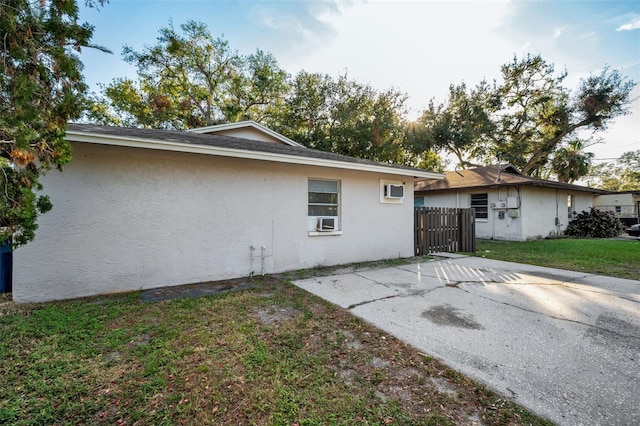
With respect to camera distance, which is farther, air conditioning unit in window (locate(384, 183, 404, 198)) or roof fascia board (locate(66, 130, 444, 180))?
air conditioning unit in window (locate(384, 183, 404, 198))

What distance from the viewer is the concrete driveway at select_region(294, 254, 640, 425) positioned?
190 cm

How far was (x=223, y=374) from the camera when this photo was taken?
84.6 inches

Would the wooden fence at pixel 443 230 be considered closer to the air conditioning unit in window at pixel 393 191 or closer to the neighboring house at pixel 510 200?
the air conditioning unit in window at pixel 393 191

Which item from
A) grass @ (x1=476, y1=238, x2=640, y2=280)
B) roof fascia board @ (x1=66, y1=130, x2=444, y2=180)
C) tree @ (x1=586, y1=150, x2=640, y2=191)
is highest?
tree @ (x1=586, y1=150, x2=640, y2=191)

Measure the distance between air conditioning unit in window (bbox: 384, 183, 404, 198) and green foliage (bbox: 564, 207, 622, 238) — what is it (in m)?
12.2

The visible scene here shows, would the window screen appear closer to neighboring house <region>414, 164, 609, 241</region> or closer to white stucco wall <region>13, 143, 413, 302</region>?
white stucco wall <region>13, 143, 413, 302</region>

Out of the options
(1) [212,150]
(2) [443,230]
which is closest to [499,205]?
(2) [443,230]

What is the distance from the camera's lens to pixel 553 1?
23.8 ft

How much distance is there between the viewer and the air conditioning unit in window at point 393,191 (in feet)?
22.8

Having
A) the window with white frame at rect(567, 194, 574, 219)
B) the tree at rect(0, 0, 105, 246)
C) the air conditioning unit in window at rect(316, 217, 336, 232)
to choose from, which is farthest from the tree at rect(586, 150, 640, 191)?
the tree at rect(0, 0, 105, 246)

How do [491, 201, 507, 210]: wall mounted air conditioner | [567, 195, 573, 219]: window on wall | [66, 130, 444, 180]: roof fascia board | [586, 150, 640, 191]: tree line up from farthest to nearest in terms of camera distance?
[586, 150, 640, 191]: tree → [567, 195, 573, 219]: window on wall → [491, 201, 507, 210]: wall mounted air conditioner → [66, 130, 444, 180]: roof fascia board

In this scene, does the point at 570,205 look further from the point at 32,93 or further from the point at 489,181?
the point at 32,93

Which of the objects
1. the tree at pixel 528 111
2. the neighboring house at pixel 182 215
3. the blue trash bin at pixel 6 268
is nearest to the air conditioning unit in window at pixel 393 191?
the neighboring house at pixel 182 215

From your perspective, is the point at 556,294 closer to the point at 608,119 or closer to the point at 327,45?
the point at 327,45
